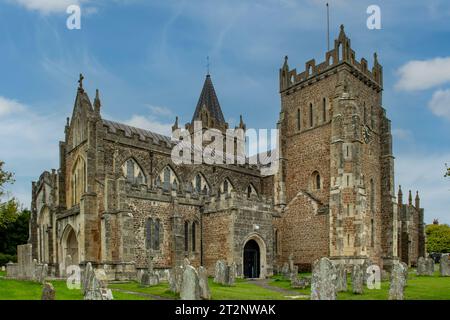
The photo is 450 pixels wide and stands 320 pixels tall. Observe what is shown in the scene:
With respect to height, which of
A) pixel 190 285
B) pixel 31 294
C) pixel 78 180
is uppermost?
pixel 78 180

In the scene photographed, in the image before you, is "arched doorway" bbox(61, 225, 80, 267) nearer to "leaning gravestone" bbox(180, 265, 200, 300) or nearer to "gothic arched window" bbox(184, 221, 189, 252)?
"gothic arched window" bbox(184, 221, 189, 252)

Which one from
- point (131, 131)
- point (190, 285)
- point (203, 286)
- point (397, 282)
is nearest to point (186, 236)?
point (131, 131)

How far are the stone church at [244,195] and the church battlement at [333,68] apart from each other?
0.09 meters

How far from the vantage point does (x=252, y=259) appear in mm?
30672

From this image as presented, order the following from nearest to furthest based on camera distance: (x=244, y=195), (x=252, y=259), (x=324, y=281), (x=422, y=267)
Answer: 1. (x=324, y=281)
2. (x=422, y=267)
3. (x=244, y=195)
4. (x=252, y=259)

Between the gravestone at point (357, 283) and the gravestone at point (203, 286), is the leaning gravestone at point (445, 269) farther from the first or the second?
the gravestone at point (203, 286)

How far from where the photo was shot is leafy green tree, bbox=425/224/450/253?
67.3m

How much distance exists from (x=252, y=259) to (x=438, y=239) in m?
47.2

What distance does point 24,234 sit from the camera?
52281mm

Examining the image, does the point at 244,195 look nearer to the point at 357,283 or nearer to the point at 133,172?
the point at 133,172

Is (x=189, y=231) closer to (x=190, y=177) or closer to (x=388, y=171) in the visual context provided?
(x=190, y=177)

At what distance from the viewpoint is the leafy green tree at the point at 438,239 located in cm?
6726

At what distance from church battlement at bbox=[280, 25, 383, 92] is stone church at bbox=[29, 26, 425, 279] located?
9 centimetres
